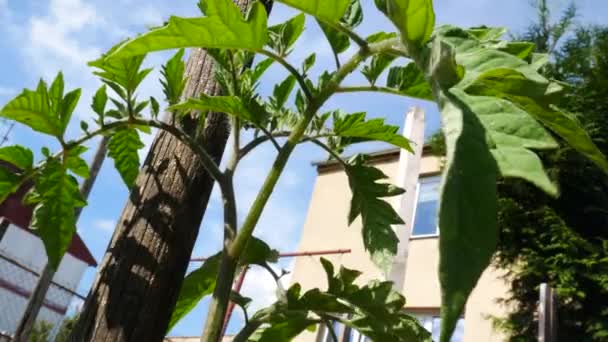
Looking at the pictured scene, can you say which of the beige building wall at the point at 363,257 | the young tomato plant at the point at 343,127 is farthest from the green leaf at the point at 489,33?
the beige building wall at the point at 363,257

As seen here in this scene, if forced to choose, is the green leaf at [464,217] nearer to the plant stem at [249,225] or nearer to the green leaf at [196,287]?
the plant stem at [249,225]

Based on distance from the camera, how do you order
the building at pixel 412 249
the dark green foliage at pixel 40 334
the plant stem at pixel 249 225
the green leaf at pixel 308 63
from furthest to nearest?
the building at pixel 412 249 → the dark green foliage at pixel 40 334 → the green leaf at pixel 308 63 → the plant stem at pixel 249 225

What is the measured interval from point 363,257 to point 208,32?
262 inches

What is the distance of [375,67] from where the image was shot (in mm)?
700

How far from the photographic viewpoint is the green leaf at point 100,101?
0.84 metres

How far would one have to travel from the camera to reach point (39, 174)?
0.89 metres

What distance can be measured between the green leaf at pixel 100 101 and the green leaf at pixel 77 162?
7 centimetres

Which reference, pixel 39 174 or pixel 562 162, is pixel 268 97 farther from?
pixel 562 162

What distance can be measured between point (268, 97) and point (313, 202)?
10914 millimetres

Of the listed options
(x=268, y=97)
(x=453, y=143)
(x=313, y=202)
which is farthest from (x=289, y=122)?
(x=313, y=202)

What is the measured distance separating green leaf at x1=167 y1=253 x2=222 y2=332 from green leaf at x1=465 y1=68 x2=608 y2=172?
1.78 feet

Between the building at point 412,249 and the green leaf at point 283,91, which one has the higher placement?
the building at point 412,249

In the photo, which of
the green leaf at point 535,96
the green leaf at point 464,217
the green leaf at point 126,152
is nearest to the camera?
the green leaf at point 464,217

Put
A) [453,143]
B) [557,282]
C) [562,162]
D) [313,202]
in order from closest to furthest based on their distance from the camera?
[453,143], [557,282], [562,162], [313,202]
